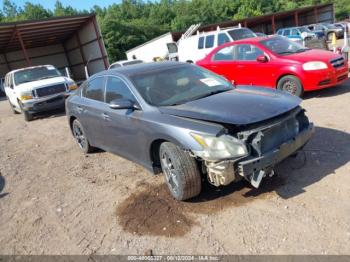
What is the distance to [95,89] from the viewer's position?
546 cm

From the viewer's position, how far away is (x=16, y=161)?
6.85m

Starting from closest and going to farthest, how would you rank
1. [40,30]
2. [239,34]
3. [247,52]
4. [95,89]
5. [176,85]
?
[176,85] → [95,89] → [247,52] → [239,34] → [40,30]

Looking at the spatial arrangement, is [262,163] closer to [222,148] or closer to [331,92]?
[222,148]

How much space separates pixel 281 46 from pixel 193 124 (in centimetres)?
587

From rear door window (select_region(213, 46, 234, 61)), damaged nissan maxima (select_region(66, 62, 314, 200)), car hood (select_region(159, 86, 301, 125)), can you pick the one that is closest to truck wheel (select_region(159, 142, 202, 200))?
damaged nissan maxima (select_region(66, 62, 314, 200))

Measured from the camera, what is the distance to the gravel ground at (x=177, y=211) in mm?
3166

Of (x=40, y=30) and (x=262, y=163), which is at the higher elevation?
(x=40, y=30)

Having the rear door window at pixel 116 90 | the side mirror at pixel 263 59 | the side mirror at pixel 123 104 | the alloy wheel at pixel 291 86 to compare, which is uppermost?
the rear door window at pixel 116 90

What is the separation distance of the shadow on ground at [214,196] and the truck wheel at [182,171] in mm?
208

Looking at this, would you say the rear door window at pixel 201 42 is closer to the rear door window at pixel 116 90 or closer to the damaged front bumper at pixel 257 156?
the rear door window at pixel 116 90

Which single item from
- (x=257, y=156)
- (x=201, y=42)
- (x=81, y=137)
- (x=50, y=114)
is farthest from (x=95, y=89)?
(x=201, y=42)

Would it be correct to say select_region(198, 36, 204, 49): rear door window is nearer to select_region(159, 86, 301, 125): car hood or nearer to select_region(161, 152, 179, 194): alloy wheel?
select_region(159, 86, 301, 125): car hood

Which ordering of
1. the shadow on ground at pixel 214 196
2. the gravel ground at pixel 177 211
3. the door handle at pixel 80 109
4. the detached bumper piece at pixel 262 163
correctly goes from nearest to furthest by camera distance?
the gravel ground at pixel 177 211
the detached bumper piece at pixel 262 163
the shadow on ground at pixel 214 196
the door handle at pixel 80 109

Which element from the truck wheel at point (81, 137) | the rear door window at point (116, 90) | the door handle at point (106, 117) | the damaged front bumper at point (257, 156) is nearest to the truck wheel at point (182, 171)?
the damaged front bumper at point (257, 156)
